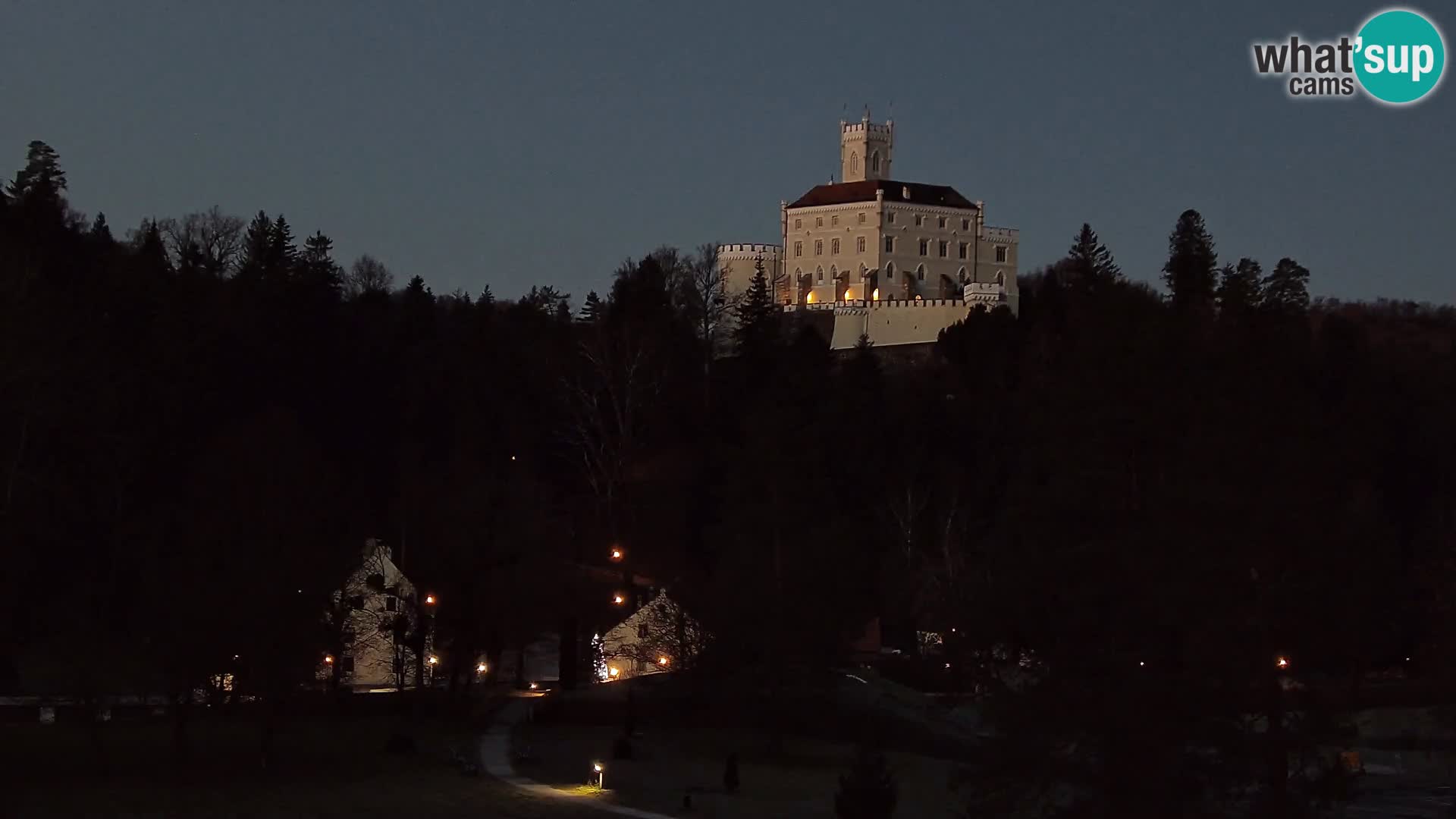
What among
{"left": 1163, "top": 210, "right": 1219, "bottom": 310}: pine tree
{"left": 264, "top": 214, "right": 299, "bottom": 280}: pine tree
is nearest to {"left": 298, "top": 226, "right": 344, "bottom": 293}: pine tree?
{"left": 264, "top": 214, "right": 299, "bottom": 280}: pine tree

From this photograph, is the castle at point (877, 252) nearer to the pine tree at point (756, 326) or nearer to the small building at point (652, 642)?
the pine tree at point (756, 326)

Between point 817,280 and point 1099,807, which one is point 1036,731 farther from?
point 817,280

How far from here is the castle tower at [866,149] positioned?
122375 millimetres

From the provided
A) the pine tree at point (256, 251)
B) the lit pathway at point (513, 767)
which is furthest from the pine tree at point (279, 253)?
the lit pathway at point (513, 767)

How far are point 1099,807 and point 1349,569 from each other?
5.30 meters

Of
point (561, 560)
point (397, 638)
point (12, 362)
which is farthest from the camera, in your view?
point (561, 560)

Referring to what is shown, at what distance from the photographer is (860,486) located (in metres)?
60.2

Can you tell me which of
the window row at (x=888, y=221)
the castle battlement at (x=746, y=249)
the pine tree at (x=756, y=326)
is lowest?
the pine tree at (x=756, y=326)

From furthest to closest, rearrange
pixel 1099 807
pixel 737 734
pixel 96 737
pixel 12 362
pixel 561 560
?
1. pixel 561 560
2. pixel 737 734
3. pixel 12 362
4. pixel 96 737
5. pixel 1099 807

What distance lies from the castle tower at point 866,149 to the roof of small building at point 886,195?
3794mm

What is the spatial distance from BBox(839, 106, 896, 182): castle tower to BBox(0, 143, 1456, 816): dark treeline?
30.1m

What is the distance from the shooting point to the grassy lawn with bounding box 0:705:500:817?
91.4 ft

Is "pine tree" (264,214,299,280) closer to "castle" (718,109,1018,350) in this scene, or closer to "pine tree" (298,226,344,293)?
"pine tree" (298,226,344,293)

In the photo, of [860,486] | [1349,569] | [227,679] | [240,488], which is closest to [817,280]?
[860,486]
